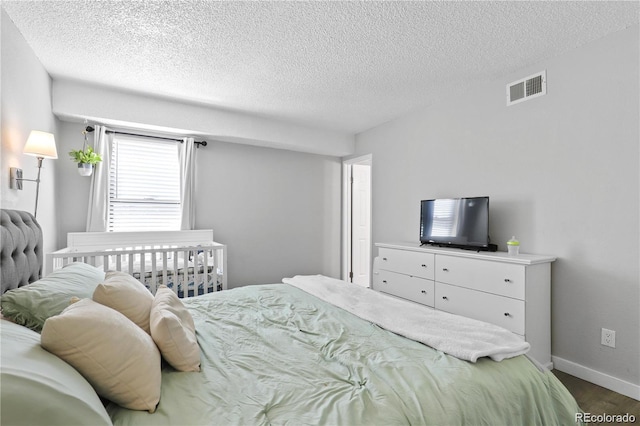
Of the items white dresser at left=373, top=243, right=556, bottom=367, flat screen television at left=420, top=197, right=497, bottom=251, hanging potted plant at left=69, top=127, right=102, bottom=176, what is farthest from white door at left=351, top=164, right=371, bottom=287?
hanging potted plant at left=69, top=127, right=102, bottom=176

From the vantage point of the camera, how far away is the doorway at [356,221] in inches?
210

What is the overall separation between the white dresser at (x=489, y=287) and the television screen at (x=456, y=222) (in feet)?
0.54

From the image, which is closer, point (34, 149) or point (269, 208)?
point (34, 149)

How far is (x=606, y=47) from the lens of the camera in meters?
2.29

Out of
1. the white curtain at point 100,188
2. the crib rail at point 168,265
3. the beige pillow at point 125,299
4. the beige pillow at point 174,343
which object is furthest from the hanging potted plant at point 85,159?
the beige pillow at point 174,343


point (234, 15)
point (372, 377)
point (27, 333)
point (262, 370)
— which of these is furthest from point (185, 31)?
point (372, 377)

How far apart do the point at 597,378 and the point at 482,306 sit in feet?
2.87

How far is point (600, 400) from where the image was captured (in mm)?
2090

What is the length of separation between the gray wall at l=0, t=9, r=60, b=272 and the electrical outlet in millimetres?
4196

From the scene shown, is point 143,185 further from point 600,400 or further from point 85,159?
point 600,400

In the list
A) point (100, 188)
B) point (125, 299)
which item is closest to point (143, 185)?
point (100, 188)

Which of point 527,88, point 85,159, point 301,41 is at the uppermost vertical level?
point 301,41

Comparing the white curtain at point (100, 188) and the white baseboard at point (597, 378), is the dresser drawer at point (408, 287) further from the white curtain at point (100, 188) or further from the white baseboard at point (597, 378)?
the white curtain at point (100, 188)

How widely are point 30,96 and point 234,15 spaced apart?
1.80 meters
